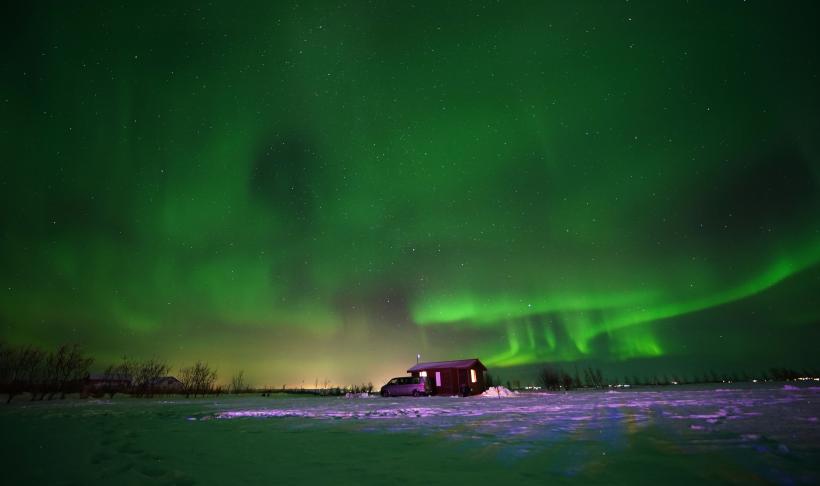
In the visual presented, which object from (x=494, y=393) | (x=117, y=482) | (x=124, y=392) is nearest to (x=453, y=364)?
(x=494, y=393)

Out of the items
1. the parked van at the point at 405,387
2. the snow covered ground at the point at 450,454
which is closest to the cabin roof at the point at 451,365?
the parked van at the point at 405,387

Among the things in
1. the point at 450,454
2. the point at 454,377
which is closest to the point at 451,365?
the point at 454,377

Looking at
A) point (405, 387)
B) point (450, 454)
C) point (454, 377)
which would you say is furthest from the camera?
point (454, 377)

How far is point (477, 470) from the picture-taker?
610cm

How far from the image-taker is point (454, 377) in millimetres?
43750

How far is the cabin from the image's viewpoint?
43469 millimetres

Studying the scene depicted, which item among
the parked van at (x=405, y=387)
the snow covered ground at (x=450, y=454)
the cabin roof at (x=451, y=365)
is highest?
the cabin roof at (x=451, y=365)

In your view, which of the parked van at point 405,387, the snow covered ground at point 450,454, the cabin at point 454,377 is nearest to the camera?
the snow covered ground at point 450,454

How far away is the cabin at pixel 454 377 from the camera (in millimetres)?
43469

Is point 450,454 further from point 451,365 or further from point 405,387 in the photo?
point 451,365

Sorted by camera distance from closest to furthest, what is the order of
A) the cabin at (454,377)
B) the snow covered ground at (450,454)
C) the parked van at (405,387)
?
the snow covered ground at (450,454) < the parked van at (405,387) < the cabin at (454,377)

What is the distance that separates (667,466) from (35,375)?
236 feet

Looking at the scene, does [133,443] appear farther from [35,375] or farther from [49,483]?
[35,375]

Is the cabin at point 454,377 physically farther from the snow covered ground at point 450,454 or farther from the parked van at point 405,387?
the snow covered ground at point 450,454
